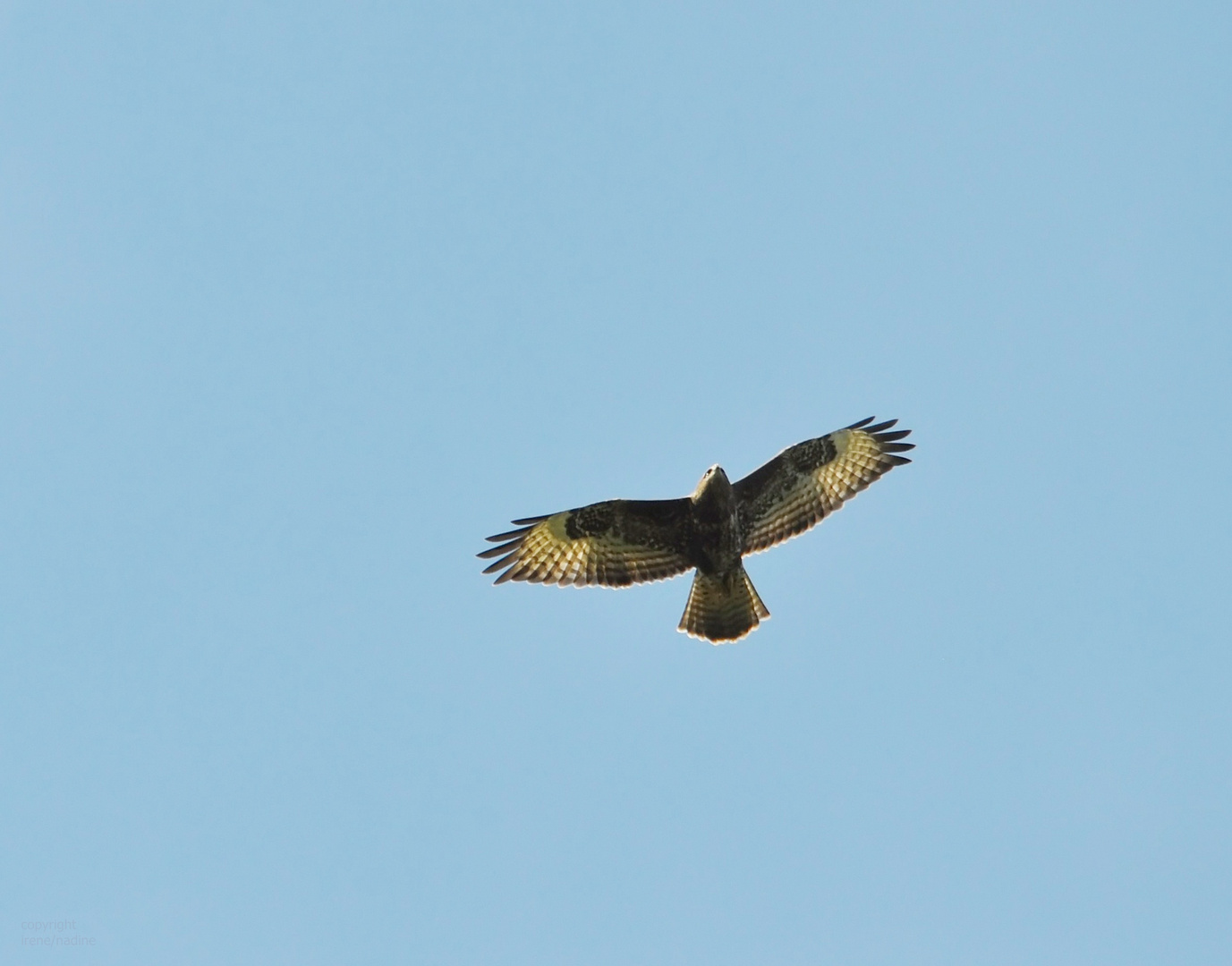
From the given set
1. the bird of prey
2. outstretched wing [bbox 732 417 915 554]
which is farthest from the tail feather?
outstretched wing [bbox 732 417 915 554]

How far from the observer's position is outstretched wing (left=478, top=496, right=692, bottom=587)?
1130 cm

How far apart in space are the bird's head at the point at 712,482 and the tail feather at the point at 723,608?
39.4 inches

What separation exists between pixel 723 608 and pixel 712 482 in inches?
59.1

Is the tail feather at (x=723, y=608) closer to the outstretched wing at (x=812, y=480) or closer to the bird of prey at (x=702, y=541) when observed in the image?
the bird of prey at (x=702, y=541)

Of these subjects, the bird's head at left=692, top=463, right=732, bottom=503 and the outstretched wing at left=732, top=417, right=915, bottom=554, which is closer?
the bird's head at left=692, top=463, right=732, bottom=503

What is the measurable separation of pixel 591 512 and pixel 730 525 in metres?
1.39

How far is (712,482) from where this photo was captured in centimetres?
1052

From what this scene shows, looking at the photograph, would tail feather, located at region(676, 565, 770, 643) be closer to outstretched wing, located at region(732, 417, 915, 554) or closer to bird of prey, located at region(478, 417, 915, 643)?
bird of prey, located at region(478, 417, 915, 643)

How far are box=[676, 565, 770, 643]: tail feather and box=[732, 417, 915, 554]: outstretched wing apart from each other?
1.34 ft

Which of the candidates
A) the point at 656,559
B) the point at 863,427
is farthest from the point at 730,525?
the point at 863,427

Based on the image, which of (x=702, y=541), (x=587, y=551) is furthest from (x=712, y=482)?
(x=587, y=551)

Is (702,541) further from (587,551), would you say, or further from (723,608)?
(587,551)

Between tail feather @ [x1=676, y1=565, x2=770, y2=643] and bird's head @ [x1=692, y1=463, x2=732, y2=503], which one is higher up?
bird's head @ [x1=692, y1=463, x2=732, y2=503]

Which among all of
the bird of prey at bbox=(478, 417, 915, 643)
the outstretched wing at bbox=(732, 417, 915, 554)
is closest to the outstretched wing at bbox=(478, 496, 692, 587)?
the bird of prey at bbox=(478, 417, 915, 643)
